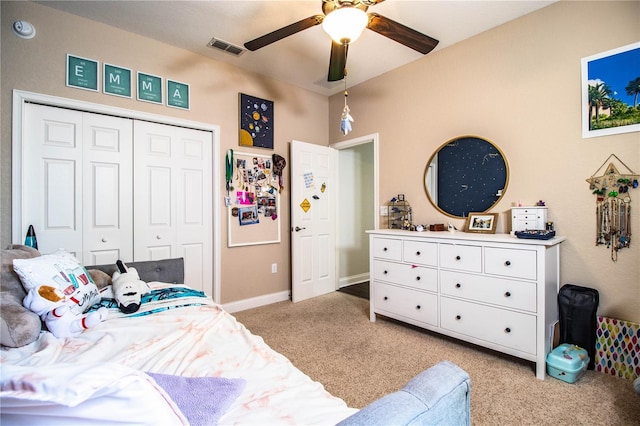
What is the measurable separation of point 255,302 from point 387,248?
5.58 ft

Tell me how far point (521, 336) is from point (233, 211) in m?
2.85

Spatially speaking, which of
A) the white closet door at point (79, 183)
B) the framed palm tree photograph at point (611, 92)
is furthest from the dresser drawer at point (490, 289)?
the white closet door at point (79, 183)

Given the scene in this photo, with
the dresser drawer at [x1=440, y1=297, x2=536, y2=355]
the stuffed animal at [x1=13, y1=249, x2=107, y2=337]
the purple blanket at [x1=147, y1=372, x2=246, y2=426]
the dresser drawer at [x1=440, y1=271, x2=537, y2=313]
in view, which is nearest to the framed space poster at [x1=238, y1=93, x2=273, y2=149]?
the stuffed animal at [x1=13, y1=249, x2=107, y2=337]

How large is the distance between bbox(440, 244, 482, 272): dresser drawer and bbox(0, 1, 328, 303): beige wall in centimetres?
201

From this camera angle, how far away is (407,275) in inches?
109

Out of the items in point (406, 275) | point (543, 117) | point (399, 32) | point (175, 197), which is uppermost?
point (399, 32)

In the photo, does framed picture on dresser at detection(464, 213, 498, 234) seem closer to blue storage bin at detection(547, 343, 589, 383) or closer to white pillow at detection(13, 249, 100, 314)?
blue storage bin at detection(547, 343, 589, 383)

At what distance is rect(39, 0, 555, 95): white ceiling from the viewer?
2.35 m

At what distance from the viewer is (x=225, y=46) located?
2.94 m

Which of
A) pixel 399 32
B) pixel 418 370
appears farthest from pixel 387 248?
pixel 399 32

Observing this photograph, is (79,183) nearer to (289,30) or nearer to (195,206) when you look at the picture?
(195,206)

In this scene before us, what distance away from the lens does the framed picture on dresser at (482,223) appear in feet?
8.59

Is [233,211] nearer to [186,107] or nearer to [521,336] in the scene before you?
[186,107]

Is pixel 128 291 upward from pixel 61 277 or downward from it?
downward
